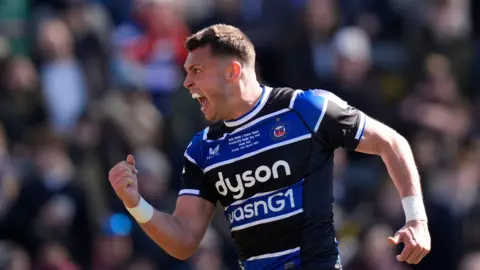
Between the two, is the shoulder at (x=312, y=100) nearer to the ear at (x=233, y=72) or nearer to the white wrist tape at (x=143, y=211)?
the ear at (x=233, y=72)

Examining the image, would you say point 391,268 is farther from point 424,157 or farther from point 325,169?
point 325,169

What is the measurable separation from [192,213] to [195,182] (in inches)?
7.2

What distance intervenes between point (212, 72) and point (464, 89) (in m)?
7.59

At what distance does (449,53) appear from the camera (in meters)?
13.6

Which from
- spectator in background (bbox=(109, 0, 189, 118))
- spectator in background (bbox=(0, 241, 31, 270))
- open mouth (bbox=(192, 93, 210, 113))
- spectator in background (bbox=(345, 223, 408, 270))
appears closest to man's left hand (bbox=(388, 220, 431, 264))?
open mouth (bbox=(192, 93, 210, 113))

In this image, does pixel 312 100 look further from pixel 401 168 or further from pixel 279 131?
pixel 401 168

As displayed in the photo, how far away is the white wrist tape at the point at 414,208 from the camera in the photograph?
6562 millimetres

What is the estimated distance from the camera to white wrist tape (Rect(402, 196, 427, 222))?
6562 mm

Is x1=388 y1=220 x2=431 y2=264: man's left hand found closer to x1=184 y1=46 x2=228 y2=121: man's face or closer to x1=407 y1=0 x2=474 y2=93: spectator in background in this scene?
x1=184 y1=46 x2=228 y2=121: man's face

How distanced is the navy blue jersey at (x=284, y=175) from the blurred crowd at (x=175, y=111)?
438cm

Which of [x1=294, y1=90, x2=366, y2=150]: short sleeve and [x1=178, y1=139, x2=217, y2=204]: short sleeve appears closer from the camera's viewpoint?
[x1=294, y1=90, x2=366, y2=150]: short sleeve

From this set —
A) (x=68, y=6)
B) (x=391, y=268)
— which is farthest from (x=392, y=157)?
(x=68, y=6)

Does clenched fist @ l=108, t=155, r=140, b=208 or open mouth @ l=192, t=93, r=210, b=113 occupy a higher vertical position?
open mouth @ l=192, t=93, r=210, b=113

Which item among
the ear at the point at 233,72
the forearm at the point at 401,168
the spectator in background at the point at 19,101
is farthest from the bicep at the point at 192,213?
the spectator in background at the point at 19,101
